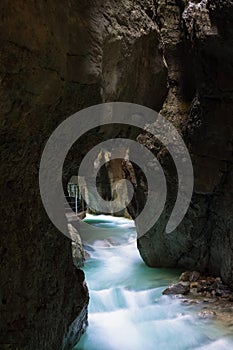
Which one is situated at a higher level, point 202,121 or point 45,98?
point 202,121

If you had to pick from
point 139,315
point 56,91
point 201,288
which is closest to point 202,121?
point 201,288

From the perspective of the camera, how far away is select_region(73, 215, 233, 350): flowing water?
4.15m

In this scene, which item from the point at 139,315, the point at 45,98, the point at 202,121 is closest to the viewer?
the point at 45,98

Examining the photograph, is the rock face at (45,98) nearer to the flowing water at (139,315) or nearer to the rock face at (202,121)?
the flowing water at (139,315)

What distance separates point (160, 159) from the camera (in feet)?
20.3

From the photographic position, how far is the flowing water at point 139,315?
13.6 ft

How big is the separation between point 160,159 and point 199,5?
2609mm

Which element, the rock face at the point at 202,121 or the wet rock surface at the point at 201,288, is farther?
the wet rock surface at the point at 201,288

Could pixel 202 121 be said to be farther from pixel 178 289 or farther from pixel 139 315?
pixel 139 315

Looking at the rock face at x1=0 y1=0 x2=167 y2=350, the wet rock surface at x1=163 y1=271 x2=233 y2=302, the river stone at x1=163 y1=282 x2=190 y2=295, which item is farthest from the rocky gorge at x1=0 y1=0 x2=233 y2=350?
the wet rock surface at x1=163 y1=271 x2=233 y2=302

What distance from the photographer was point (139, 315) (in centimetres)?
524

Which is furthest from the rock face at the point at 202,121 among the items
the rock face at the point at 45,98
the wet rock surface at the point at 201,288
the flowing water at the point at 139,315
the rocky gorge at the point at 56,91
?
the rock face at the point at 45,98

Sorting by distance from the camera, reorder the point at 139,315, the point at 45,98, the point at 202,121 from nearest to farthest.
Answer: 1. the point at 45,98
2. the point at 139,315
3. the point at 202,121

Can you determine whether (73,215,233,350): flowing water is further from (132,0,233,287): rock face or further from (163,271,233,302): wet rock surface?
(132,0,233,287): rock face
